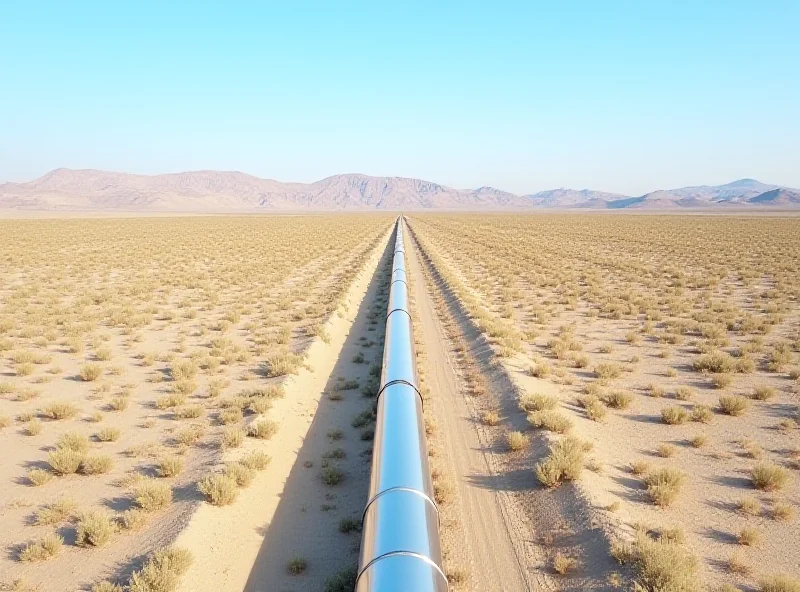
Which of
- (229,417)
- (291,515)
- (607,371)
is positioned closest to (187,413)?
(229,417)

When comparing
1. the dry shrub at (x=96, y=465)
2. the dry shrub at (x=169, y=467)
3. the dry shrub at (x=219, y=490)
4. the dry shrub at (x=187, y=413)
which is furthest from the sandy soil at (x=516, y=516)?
the dry shrub at (x=96, y=465)

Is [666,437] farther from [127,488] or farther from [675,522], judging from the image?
[127,488]

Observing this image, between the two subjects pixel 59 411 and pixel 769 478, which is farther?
pixel 59 411

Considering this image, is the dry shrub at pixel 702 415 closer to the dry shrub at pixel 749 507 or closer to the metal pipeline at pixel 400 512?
the dry shrub at pixel 749 507

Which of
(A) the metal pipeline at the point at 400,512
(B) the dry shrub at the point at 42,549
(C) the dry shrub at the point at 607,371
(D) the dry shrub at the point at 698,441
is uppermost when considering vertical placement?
(A) the metal pipeline at the point at 400,512

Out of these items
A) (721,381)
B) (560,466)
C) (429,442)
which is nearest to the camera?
(560,466)

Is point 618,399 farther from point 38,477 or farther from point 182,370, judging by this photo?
point 38,477
